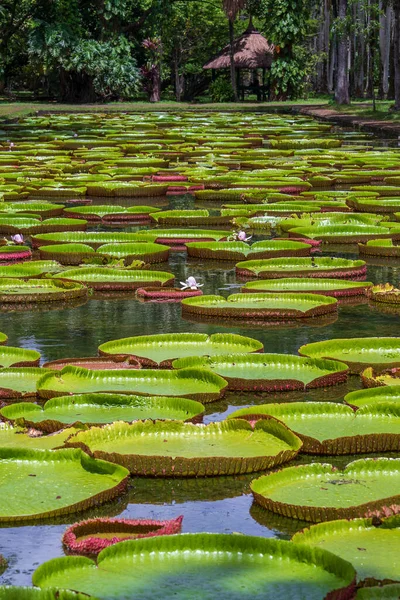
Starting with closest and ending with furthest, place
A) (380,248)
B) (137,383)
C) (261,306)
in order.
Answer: (137,383)
(261,306)
(380,248)

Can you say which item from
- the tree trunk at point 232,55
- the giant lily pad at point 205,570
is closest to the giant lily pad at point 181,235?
the giant lily pad at point 205,570

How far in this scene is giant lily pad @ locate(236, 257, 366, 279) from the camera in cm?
611

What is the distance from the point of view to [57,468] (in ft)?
9.54

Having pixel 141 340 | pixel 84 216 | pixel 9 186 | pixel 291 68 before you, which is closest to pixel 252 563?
pixel 141 340

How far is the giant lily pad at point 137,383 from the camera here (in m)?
3.67

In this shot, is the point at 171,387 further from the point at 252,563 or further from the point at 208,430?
the point at 252,563

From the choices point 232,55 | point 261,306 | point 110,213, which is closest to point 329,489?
point 261,306

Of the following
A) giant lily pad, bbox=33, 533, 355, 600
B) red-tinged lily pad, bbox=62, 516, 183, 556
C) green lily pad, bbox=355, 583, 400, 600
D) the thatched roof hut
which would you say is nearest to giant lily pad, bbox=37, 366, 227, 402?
red-tinged lily pad, bbox=62, 516, 183, 556

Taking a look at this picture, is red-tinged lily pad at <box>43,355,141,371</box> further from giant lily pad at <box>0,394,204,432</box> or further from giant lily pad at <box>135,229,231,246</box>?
giant lily pad at <box>135,229,231,246</box>

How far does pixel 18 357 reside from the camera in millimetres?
4176

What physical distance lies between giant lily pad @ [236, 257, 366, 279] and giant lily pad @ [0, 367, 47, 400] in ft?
7.83

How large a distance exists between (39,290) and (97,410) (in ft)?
7.56

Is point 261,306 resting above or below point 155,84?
below

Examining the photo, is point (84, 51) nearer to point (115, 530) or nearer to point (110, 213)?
point (110, 213)
